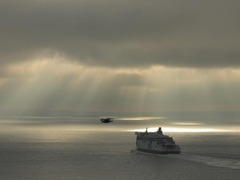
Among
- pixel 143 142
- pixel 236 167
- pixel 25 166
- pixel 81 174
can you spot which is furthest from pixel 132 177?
pixel 143 142

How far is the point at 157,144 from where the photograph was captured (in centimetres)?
15975

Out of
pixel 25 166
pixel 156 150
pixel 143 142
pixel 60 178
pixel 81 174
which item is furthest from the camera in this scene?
pixel 143 142

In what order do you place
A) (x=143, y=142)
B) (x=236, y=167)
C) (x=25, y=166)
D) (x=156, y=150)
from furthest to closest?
(x=143, y=142) → (x=156, y=150) → (x=25, y=166) → (x=236, y=167)

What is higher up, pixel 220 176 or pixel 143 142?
pixel 143 142

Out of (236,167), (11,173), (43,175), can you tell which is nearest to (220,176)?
(236,167)

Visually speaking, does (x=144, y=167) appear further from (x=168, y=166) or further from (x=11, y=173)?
(x=11, y=173)

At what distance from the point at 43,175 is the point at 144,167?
32001 mm

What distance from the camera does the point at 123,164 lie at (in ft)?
449

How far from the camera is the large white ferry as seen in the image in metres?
156

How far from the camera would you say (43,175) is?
112750 millimetres

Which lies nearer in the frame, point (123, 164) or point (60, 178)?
point (60, 178)

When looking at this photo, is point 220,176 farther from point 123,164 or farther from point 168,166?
point 123,164

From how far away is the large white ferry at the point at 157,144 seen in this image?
156000mm

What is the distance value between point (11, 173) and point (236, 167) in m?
65.2
